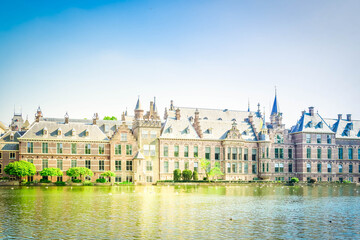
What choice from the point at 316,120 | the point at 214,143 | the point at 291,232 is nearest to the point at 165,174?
the point at 214,143

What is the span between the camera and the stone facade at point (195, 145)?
72.6m

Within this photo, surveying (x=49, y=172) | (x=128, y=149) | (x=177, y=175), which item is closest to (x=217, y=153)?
(x=177, y=175)

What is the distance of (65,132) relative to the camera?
73.1 metres

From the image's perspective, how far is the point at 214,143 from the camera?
263 feet

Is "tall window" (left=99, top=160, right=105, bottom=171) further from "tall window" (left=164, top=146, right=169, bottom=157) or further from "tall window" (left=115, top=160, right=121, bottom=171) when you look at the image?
"tall window" (left=164, top=146, right=169, bottom=157)

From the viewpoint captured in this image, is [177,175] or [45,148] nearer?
[45,148]

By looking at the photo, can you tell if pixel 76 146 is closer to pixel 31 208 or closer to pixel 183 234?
pixel 31 208

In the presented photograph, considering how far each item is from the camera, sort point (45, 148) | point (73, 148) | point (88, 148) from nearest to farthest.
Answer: point (45, 148), point (73, 148), point (88, 148)

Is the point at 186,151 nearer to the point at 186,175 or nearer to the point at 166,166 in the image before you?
the point at 166,166

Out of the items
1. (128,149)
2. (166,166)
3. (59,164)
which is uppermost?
(128,149)

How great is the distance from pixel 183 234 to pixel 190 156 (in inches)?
2297

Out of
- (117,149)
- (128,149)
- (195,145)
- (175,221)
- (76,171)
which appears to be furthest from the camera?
(195,145)

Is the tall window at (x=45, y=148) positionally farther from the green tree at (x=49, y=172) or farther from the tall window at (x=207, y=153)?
the tall window at (x=207, y=153)

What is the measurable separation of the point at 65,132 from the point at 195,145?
80.1 feet
